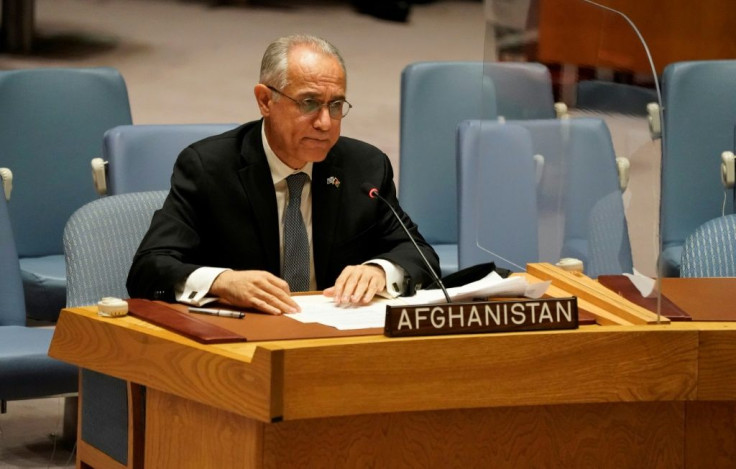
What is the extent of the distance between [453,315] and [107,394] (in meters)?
0.70

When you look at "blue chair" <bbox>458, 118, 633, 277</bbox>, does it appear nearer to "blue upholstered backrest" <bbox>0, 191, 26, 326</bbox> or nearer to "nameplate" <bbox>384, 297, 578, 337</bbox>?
"nameplate" <bbox>384, 297, 578, 337</bbox>

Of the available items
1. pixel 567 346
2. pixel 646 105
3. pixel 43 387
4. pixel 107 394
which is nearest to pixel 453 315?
pixel 567 346

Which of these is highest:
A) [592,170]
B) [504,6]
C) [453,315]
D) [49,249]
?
[504,6]

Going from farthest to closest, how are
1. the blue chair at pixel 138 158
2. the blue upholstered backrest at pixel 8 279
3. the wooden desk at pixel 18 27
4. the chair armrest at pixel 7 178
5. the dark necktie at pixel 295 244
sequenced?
the wooden desk at pixel 18 27 → the chair armrest at pixel 7 178 → the blue chair at pixel 138 158 → the blue upholstered backrest at pixel 8 279 → the dark necktie at pixel 295 244

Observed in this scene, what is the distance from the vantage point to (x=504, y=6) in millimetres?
2734

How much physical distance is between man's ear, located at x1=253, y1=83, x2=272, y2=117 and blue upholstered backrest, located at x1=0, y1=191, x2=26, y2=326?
887 mm

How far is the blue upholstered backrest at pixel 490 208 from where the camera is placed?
359 cm

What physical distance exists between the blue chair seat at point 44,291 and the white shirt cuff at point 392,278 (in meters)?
1.59

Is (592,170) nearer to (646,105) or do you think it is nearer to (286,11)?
(646,105)

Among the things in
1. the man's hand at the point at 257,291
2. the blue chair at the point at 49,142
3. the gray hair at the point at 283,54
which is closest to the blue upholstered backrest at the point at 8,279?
the blue chair at the point at 49,142

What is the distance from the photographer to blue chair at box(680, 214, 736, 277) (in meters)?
3.06

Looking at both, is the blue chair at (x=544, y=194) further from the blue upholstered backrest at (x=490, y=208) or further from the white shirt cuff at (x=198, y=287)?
the white shirt cuff at (x=198, y=287)

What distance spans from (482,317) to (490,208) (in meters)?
1.55

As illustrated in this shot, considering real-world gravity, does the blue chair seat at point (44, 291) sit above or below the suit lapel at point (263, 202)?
below
